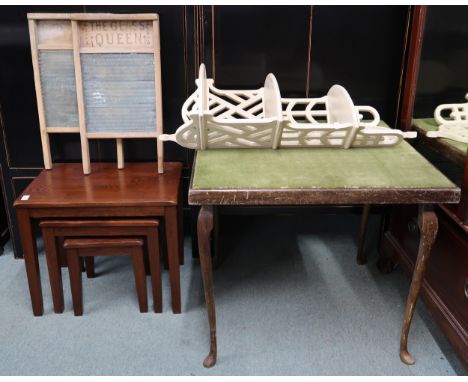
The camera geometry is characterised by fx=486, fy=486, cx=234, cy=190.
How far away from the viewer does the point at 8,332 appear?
6.66 feet

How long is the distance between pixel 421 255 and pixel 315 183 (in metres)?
0.47

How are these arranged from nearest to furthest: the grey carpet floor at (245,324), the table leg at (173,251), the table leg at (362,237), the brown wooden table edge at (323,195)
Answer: the brown wooden table edge at (323,195), the grey carpet floor at (245,324), the table leg at (173,251), the table leg at (362,237)

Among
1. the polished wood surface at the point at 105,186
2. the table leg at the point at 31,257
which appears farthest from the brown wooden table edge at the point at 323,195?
the table leg at the point at 31,257

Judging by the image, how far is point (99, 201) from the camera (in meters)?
1.94

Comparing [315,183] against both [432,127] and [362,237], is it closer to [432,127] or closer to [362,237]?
[432,127]

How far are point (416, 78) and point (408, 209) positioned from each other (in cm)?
57

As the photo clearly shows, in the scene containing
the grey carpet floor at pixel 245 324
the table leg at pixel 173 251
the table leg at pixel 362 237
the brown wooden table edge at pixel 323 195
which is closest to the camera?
the brown wooden table edge at pixel 323 195

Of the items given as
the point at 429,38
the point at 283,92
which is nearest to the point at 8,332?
the point at 283,92

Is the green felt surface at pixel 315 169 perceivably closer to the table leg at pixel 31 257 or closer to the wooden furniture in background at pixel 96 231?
the wooden furniture in background at pixel 96 231

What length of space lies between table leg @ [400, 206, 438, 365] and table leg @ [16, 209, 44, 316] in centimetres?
150

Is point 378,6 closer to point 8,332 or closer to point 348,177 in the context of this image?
point 348,177

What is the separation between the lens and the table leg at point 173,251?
1.98 m

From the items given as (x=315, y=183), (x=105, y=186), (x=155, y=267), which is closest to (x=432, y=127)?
(x=315, y=183)

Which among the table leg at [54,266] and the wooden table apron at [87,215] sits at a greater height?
the wooden table apron at [87,215]
